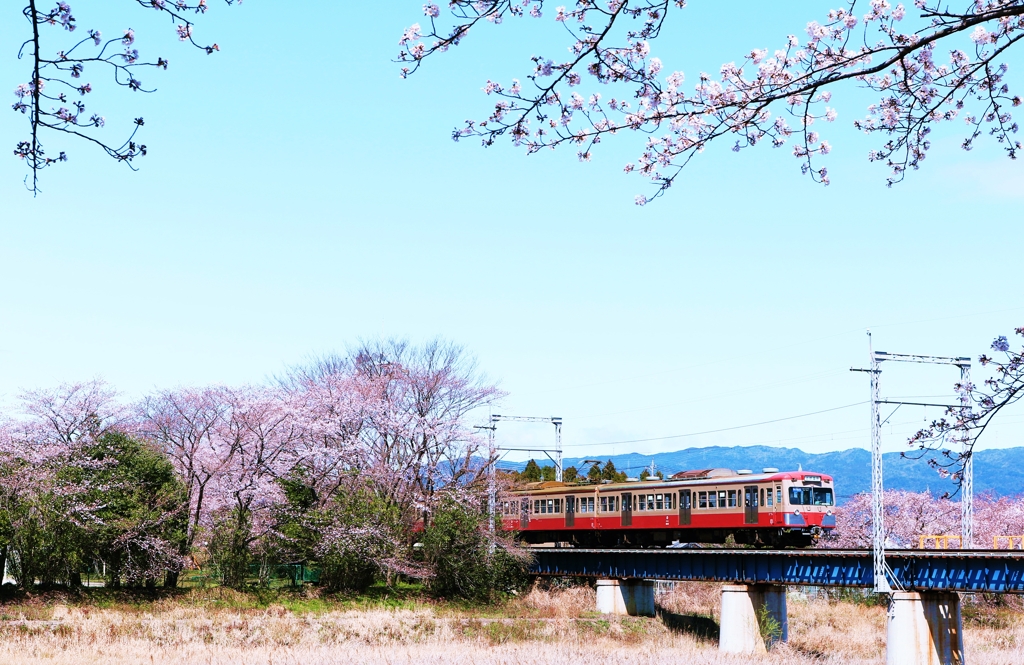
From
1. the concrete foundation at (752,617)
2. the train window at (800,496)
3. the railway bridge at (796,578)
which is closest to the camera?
the railway bridge at (796,578)

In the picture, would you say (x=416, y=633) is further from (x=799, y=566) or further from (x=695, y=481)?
(x=799, y=566)

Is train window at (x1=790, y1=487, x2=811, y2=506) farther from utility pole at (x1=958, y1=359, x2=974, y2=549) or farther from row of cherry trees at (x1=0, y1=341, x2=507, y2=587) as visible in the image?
row of cherry trees at (x1=0, y1=341, x2=507, y2=587)

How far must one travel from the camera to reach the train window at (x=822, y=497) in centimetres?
3950

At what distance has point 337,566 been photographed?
4128 centimetres

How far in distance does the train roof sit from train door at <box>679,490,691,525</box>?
0.36m

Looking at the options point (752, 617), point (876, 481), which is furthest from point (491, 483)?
point (876, 481)

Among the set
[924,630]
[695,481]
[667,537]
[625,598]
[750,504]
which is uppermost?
[695,481]

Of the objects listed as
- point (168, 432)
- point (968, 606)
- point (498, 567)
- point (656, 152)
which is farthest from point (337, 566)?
point (656, 152)

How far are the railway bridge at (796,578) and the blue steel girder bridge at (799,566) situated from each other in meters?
0.03

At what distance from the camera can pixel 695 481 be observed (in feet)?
134

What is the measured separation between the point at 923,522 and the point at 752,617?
28.9 meters

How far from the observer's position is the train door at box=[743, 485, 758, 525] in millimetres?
38938

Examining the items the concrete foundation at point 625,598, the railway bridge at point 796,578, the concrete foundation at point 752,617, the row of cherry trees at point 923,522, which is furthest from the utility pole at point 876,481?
the row of cherry trees at point 923,522

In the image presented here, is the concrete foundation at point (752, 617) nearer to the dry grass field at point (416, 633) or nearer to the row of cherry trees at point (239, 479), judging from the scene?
the dry grass field at point (416, 633)
